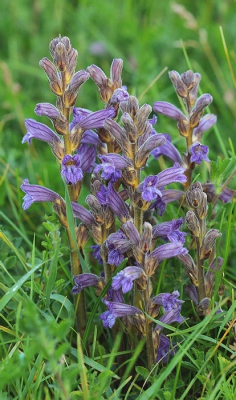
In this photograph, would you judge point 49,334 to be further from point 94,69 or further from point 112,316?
point 94,69

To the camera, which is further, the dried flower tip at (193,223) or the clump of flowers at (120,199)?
the dried flower tip at (193,223)

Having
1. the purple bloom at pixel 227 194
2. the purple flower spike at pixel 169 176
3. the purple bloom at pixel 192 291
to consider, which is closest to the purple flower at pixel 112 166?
the purple flower spike at pixel 169 176

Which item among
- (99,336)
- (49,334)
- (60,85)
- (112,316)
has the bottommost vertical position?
(99,336)

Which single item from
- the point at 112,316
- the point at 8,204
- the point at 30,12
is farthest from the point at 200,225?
the point at 30,12

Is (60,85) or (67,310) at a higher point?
(60,85)

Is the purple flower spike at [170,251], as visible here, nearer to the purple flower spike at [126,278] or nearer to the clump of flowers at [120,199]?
the clump of flowers at [120,199]

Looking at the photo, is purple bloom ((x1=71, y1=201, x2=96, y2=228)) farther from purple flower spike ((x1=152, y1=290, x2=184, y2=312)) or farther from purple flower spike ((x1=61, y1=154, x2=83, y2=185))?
purple flower spike ((x1=152, y1=290, x2=184, y2=312))
